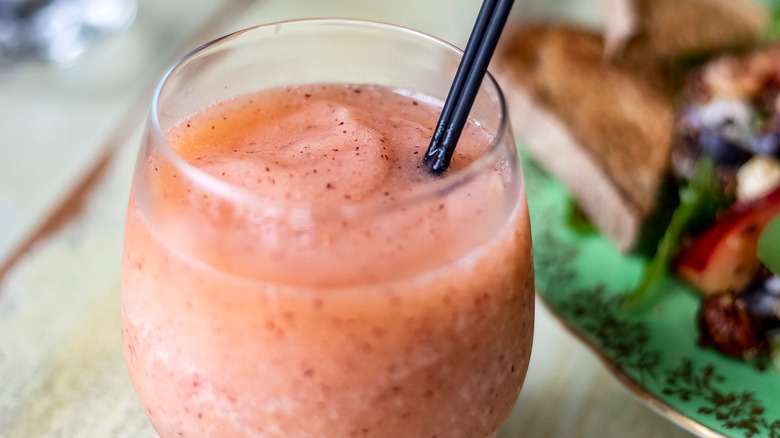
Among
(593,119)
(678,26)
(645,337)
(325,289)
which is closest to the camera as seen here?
(325,289)

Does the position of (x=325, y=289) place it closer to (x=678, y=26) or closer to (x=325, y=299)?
(x=325, y=299)

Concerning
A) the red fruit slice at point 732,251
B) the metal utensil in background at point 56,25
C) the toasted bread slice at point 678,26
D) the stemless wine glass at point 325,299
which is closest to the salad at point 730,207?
the red fruit slice at point 732,251

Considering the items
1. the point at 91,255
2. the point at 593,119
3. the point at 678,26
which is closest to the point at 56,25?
the point at 91,255

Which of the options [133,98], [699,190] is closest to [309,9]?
[133,98]

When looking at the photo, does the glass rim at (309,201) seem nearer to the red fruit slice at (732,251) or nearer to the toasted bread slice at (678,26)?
the red fruit slice at (732,251)

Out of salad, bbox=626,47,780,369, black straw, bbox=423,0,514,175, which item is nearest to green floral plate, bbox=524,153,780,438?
salad, bbox=626,47,780,369

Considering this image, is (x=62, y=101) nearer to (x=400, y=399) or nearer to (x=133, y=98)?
(x=133, y=98)
